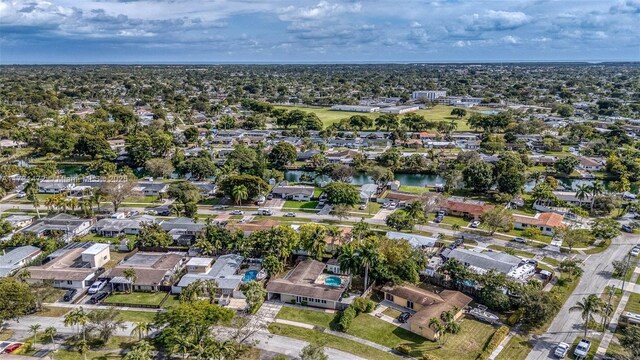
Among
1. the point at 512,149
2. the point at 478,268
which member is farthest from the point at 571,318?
the point at 512,149

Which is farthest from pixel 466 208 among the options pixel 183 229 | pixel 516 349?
pixel 183 229

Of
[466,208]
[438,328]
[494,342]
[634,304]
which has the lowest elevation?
[634,304]

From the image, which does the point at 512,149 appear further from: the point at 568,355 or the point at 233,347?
the point at 233,347

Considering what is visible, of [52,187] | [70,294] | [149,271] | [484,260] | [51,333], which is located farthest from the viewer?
[52,187]

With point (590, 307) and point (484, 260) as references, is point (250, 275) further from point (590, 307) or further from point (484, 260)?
point (590, 307)

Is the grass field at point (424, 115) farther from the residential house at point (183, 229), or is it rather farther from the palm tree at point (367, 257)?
the palm tree at point (367, 257)

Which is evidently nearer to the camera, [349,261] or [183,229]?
[349,261]

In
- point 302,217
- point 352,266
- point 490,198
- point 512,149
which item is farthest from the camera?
point 512,149
